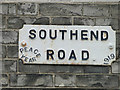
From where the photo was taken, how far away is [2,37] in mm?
3264

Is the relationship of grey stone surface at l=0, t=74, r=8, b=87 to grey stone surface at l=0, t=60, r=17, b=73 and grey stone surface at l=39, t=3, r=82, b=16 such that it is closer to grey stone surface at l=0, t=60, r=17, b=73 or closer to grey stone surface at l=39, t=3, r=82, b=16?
grey stone surface at l=0, t=60, r=17, b=73

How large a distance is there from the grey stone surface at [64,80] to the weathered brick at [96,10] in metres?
0.79

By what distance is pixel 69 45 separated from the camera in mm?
3223

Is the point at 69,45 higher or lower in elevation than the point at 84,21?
lower

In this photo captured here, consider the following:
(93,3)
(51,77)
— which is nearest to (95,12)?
(93,3)

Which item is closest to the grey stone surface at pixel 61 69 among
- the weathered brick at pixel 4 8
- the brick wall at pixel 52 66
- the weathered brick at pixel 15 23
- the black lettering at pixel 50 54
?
the brick wall at pixel 52 66

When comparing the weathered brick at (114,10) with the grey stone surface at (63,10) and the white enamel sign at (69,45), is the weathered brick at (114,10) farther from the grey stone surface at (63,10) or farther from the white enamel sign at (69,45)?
the grey stone surface at (63,10)

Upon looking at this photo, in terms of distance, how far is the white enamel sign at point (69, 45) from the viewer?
3.22 meters

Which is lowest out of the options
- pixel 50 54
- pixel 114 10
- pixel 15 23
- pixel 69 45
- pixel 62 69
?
pixel 62 69

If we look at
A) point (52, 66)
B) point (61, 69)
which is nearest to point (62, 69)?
point (61, 69)

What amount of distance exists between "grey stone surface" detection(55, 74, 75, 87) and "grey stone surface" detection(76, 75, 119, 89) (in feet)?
0.24

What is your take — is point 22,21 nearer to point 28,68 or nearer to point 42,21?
point 42,21

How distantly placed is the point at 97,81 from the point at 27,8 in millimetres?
1236

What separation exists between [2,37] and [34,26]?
417mm
